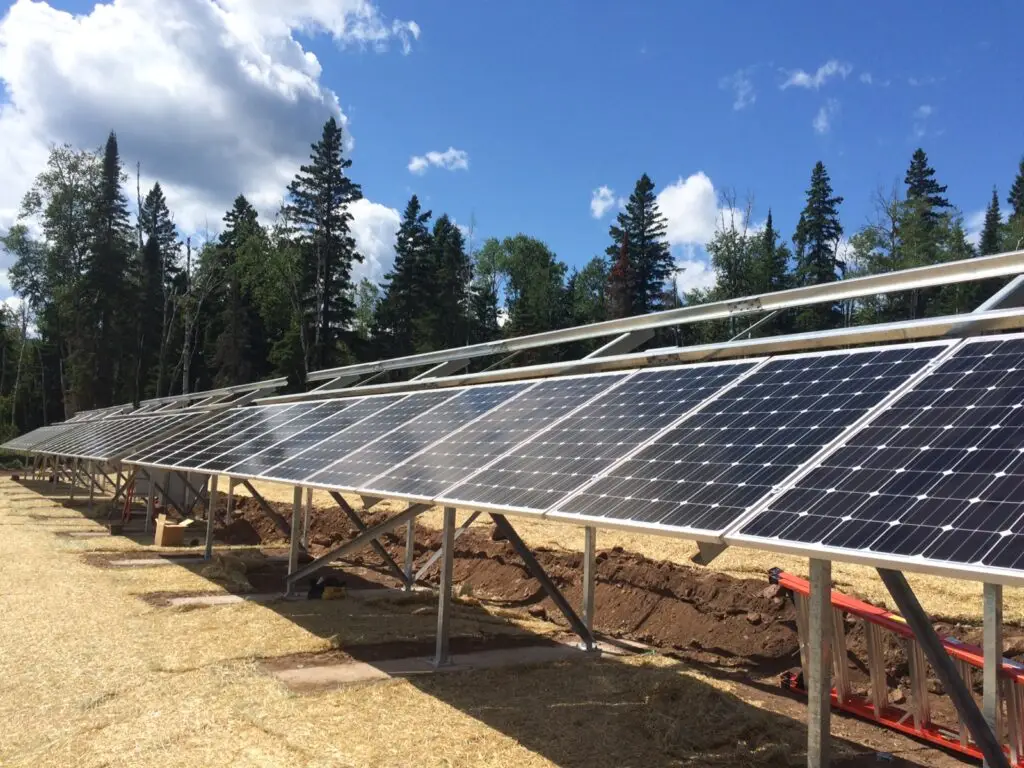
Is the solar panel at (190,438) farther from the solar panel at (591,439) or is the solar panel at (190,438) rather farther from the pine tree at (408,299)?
the pine tree at (408,299)

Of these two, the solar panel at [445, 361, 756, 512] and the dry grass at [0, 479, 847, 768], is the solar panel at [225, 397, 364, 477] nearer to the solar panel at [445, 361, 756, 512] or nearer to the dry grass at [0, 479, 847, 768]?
the dry grass at [0, 479, 847, 768]

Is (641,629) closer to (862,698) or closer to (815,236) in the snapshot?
(862,698)

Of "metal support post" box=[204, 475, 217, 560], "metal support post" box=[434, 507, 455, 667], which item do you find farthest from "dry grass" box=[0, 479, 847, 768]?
"metal support post" box=[204, 475, 217, 560]

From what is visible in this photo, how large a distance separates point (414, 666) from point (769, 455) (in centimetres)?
631

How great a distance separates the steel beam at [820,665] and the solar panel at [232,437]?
38.4 ft

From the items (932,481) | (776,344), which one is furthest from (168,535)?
(932,481)

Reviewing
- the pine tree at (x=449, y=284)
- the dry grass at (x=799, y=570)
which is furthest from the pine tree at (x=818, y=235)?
the dry grass at (x=799, y=570)

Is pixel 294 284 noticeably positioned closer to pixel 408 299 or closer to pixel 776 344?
pixel 408 299

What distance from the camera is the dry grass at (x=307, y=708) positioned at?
7.51m

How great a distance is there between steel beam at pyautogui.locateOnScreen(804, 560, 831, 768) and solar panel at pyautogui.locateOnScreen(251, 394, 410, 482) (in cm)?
765

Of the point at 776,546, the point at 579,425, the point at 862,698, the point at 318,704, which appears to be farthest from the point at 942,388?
the point at 318,704

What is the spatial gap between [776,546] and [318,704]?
238 inches

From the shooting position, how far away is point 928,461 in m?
5.18

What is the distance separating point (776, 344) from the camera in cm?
925
